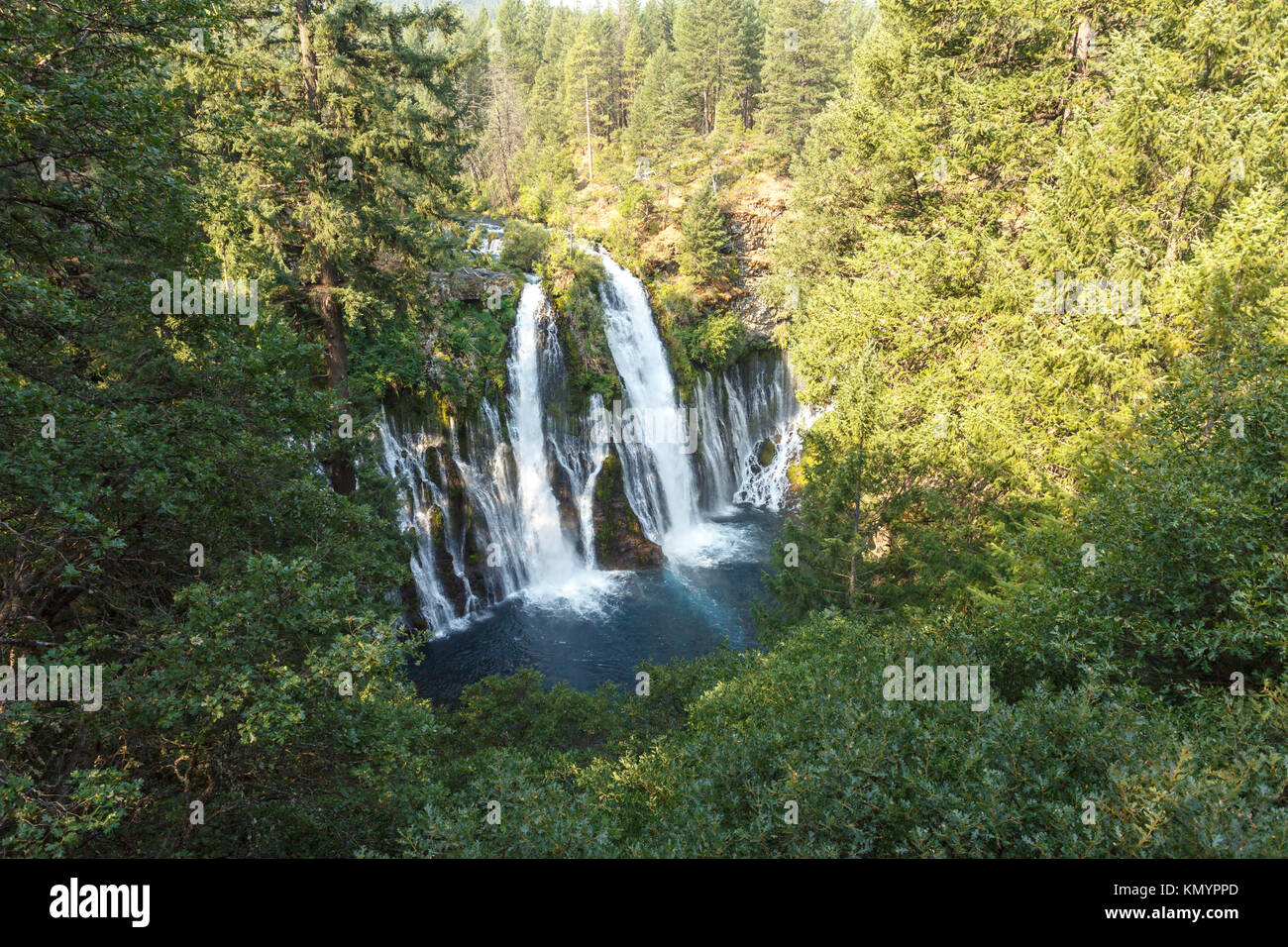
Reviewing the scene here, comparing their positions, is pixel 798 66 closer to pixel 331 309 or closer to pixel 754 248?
pixel 754 248

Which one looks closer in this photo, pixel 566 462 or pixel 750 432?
pixel 566 462

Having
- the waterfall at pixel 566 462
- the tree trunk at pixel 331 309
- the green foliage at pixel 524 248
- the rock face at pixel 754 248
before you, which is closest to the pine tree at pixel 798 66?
the rock face at pixel 754 248

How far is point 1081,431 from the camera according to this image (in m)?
11.1

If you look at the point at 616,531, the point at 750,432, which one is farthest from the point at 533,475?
the point at 750,432

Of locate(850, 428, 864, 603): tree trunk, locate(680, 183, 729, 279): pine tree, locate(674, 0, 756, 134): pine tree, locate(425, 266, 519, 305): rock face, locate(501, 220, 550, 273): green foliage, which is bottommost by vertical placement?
locate(850, 428, 864, 603): tree trunk

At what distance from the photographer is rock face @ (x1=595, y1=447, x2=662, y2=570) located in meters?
24.6

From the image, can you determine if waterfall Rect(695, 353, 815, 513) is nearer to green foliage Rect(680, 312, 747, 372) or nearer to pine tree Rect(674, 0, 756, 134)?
green foliage Rect(680, 312, 747, 372)

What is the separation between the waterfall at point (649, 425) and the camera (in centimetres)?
2636

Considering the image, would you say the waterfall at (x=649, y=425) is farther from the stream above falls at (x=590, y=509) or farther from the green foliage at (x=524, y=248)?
the green foliage at (x=524, y=248)

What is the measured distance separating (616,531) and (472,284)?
12007 millimetres

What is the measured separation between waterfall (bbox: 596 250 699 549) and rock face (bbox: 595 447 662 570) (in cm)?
62

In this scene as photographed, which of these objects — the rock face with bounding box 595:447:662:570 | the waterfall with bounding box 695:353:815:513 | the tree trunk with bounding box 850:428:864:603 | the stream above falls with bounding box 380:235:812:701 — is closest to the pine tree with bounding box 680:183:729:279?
the stream above falls with bounding box 380:235:812:701

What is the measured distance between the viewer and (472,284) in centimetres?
2427

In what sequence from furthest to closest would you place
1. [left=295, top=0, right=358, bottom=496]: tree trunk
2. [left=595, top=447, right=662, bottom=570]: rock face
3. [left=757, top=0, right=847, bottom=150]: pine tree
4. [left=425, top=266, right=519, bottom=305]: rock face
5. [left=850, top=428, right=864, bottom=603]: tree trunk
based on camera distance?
[left=757, top=0, right=847, bottom=150]: pine tree → [left=595, top=447, right=662, bottom=570]: rock face → [left=425, top=266, right=519, bottom=305]: rock face → [left=850, top=428, right=864, bottom=603]: tree trunk → [left=295, top=0, right=358, bottom=496]: tree trunk
